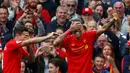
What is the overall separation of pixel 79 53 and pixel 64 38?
454 mm

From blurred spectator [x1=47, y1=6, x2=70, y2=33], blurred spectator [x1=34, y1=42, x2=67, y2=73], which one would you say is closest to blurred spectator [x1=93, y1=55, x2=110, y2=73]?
blurred spectator [x1=34, y1=42, x2=67, y2=73]

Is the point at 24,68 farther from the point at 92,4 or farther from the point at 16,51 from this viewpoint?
the point at 92,4

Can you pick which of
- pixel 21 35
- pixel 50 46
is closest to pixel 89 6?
pixel 50 46

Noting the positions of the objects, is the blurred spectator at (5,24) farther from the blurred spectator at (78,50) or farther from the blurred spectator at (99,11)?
the blurred spectator at (78,50)

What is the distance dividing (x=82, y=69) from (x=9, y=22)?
3.65 meters

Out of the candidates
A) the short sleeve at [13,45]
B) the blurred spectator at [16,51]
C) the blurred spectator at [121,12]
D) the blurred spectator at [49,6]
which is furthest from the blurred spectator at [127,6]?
the short sleeve at [13,45]

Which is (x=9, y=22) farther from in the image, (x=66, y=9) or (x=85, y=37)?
(x=85, y=37)

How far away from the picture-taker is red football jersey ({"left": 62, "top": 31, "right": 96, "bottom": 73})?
43.1 ft

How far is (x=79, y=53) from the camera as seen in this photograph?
13.2 m

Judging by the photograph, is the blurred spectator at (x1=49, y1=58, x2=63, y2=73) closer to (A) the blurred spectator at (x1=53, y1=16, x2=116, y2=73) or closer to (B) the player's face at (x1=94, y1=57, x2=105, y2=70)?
(A) the blurred spectator at (x1=53, y1=16, x2=116, y2=73)

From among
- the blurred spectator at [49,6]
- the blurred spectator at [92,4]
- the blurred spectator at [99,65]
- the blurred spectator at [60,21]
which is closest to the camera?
the blurred spectator at [99,65]

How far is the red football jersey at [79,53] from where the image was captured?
1315 cm

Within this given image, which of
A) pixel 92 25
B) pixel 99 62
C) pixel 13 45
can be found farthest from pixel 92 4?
pixel 13 45

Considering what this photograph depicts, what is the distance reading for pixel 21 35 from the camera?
40.0 feet
